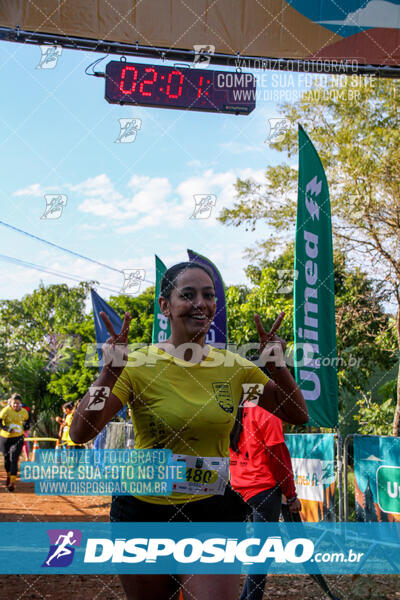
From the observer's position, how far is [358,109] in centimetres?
1321

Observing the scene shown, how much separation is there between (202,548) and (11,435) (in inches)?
424

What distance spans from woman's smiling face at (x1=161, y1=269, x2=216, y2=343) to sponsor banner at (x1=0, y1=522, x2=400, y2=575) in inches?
30.0

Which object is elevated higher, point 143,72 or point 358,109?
point 358,109

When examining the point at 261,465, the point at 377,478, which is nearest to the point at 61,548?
the point at 261,465

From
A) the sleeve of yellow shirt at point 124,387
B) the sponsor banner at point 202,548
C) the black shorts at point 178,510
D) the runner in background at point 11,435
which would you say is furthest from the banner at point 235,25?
the runner in background at point 11,435

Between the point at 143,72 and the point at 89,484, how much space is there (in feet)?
31.9

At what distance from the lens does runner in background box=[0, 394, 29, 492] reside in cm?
1205

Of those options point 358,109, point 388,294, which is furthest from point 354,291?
point 358,109

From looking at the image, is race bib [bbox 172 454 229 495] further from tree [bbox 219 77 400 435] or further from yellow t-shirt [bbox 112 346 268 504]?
tree [bbox 219 77 400 435]

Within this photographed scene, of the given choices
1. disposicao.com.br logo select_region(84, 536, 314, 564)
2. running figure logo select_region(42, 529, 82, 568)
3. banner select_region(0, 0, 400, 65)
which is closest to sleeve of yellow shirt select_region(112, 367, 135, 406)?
disposicao.com.br logo select_region(84, 536, 314, 564)

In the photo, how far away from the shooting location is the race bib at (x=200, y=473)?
7.21 ft

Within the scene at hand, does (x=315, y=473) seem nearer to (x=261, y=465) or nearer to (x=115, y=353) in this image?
(x=261, y=465)

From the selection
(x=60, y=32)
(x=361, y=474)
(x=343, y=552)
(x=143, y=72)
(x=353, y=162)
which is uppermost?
(x=353, y=162)

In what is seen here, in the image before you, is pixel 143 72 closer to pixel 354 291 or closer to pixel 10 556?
A: pixel 10 556
